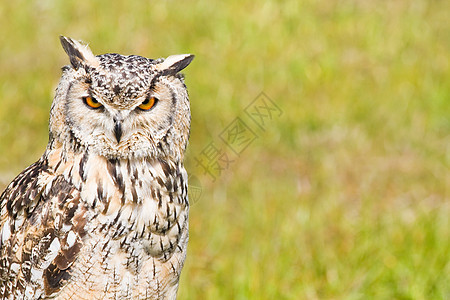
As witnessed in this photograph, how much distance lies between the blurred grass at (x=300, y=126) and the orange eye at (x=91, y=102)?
57.0 inches

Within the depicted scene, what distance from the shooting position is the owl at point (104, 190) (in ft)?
7.49

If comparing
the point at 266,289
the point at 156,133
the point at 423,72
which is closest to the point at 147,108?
the point at 156,133

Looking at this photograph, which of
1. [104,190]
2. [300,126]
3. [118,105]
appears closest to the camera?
[118,105]

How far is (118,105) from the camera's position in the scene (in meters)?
2.27

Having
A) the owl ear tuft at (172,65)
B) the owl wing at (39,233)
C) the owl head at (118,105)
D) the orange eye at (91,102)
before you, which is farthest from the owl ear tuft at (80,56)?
the owl wing at (39,233)

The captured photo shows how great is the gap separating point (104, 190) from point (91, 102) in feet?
0.97

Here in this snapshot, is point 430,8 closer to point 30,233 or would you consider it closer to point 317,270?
point 317,270

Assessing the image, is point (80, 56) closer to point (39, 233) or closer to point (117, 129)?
point (117, 129)

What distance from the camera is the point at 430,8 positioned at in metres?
6.46

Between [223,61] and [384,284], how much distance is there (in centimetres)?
232

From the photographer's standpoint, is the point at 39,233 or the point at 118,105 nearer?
the point at 118,105

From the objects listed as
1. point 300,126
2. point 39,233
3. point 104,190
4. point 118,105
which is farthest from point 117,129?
point 300,126

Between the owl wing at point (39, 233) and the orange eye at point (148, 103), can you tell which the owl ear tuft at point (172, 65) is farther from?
the owl wing at point (39, 233)

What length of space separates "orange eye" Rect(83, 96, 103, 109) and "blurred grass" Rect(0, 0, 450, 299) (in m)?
1.45
